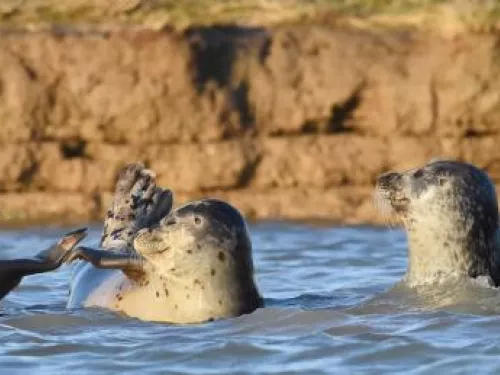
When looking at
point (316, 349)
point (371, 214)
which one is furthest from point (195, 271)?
point (371, 214)

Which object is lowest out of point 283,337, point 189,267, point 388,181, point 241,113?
point 283,337

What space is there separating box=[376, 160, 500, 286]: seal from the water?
0.18 m

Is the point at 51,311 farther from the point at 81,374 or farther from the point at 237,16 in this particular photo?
the point at 237,16

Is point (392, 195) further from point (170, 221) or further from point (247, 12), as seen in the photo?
point (247, 12)

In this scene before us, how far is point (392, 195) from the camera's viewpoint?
32.8 feet

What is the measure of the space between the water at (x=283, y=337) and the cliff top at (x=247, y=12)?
673cm

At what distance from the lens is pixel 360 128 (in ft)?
57.2

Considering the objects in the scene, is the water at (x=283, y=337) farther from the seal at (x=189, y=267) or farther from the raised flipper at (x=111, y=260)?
the raised flipper at (x=111, y=260)

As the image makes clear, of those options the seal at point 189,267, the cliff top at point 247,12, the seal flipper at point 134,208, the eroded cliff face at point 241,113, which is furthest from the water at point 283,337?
the cliff top at point 247,12

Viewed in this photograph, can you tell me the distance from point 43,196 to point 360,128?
299 cm

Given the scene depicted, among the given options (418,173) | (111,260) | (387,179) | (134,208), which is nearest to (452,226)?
(418,173)

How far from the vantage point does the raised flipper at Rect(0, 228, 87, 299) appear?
9.64m

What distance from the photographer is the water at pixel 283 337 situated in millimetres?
7984

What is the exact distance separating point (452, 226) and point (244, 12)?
28.0ft
